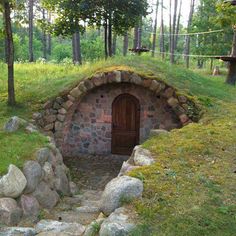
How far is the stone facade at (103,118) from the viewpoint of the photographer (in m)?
10.7

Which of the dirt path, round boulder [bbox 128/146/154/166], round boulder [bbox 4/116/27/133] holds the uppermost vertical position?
round boulder [bbox 4/116/27/133]

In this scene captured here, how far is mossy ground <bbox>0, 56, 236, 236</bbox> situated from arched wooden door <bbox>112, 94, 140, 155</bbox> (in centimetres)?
113

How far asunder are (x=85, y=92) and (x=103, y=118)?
1.13 meters

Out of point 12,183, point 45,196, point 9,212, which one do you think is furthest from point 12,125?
point 9,212

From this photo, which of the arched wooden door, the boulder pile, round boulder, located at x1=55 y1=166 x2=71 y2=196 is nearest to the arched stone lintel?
the arched wooden door

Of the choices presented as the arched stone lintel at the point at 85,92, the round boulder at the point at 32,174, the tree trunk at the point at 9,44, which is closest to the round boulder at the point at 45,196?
the round boulder at the point at 32,174

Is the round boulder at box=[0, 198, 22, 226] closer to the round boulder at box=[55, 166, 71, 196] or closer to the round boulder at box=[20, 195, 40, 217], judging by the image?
the round boulder at box=[20, 195, 40, 217]

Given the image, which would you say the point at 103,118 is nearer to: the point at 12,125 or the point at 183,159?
the point at 12,125

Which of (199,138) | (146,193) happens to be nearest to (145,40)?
(199,138)

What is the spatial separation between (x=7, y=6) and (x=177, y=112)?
488cm

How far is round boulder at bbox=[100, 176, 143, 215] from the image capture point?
172 inches

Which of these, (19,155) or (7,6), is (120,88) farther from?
(19,155)

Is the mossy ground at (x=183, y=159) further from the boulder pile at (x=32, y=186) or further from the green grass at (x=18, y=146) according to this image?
the boulder pile at (x=32, y=186)

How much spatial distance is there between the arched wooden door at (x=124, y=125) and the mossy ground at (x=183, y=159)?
1.13 metres
